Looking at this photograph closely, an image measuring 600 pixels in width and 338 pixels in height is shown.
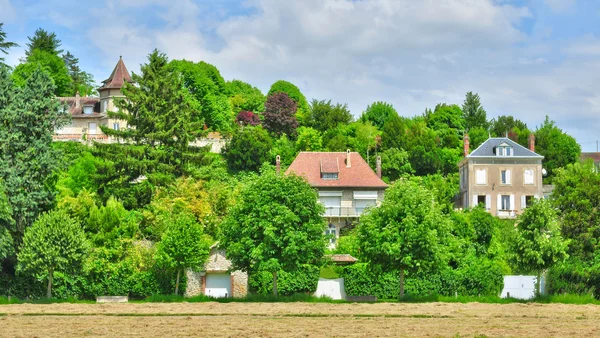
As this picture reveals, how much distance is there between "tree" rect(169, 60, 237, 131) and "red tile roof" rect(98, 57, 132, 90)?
548 centimetres

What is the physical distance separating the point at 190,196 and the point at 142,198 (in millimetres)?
3670

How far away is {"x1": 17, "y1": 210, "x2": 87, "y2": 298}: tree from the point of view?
5197 centimetres

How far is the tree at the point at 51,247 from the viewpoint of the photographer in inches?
2046

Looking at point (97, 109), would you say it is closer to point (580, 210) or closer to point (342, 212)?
point (342, 212)

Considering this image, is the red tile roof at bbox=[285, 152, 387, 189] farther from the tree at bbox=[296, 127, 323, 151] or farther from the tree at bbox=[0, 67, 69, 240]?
the tree at bbox=[0, 67, 69, 240]

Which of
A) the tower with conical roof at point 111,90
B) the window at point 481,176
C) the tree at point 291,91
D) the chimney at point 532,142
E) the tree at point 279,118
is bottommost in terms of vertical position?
the window at point 481,176

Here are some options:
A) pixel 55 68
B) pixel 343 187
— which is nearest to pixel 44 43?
pixel 55 68

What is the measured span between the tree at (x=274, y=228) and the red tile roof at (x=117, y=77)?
55168 millimetres

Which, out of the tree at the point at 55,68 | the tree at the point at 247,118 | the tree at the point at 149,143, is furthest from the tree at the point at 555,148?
the tree at the point at 55,68

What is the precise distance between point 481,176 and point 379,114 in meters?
25.7

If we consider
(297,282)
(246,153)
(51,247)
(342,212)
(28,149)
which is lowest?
(297,282)

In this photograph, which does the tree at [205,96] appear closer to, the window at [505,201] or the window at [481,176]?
the window at [481,176]

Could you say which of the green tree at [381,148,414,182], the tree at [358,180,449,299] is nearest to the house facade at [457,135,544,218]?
the green tree at [381,148,414,182]

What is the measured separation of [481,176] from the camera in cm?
8431
